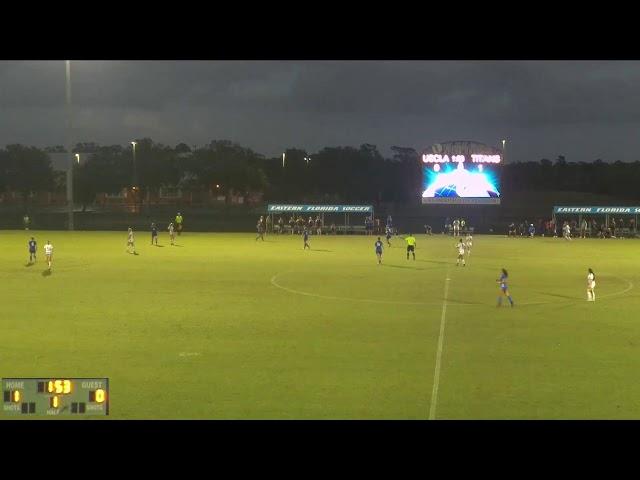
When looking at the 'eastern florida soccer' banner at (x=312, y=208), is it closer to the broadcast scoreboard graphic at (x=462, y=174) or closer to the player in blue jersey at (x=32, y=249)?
the broadcast scoreboard graphic at (x=462, y=174)

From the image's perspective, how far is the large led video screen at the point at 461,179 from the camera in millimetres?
65938

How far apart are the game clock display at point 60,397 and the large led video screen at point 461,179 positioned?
5886cm

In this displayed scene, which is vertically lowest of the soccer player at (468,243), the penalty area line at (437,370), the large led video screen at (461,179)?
the penalty area line at (437,370)

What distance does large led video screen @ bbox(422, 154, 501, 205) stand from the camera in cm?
6594

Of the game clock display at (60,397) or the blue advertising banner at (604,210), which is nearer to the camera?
the game clock display at (60,397)

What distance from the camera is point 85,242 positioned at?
53.2m

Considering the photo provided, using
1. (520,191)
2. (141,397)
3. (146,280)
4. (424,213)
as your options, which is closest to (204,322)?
(141,397)

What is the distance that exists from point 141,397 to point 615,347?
38.1 feet

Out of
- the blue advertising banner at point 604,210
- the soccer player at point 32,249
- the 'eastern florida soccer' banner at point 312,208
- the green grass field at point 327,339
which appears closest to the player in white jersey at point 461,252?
the green grass field at point 327,339

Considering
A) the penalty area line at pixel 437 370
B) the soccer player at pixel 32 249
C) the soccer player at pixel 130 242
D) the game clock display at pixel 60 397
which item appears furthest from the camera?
the soccer player at pixel 130 242

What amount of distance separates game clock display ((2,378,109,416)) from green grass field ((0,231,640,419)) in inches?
84.0

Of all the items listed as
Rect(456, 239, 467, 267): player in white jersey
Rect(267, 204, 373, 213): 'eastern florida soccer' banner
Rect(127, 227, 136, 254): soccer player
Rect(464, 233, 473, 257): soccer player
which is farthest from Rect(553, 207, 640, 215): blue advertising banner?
Rect(127, 227, 136, 254): soccer player

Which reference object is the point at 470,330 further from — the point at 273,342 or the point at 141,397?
the point at 141,397

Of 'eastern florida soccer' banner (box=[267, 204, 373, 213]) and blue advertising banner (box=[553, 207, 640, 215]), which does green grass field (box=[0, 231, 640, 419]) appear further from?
'eastern florida soccer' banner (box=[267, 204, 373, 213])
